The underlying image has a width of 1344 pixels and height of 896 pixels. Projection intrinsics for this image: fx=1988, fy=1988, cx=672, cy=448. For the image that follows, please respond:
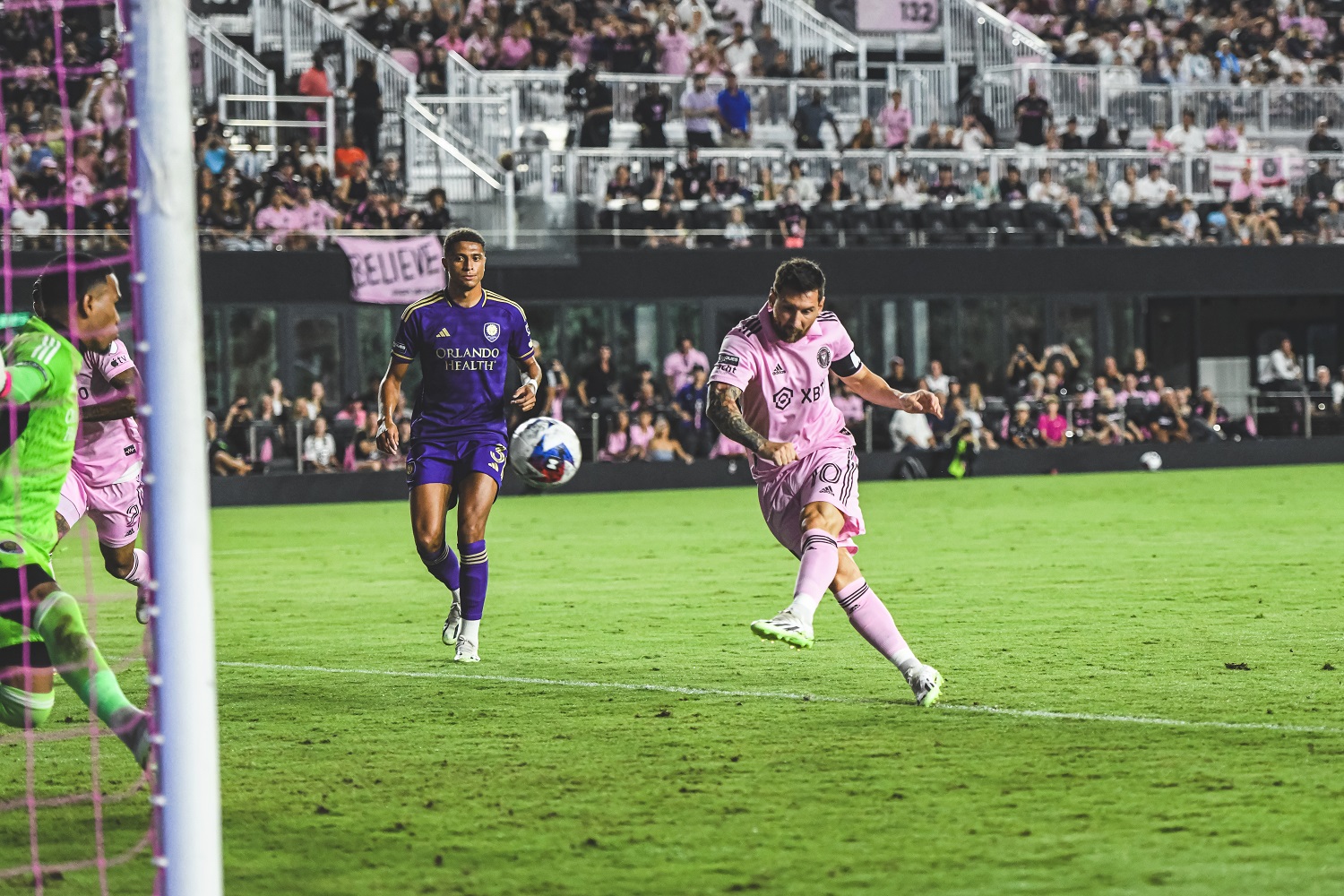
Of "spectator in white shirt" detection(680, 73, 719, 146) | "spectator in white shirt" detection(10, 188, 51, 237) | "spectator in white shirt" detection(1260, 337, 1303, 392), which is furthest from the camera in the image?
"spectator in white shirt" detection(1260, 337, 1303, 392)

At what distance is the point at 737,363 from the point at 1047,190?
959 inches

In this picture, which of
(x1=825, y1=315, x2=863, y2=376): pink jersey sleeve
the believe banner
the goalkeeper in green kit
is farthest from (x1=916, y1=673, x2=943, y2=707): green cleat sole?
the believe banner

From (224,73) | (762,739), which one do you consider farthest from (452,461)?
(224,73)

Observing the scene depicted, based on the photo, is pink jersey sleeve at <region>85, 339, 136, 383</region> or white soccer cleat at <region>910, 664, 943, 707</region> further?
pink jersey sleeve at <region>85, 339, 136, 383</region>

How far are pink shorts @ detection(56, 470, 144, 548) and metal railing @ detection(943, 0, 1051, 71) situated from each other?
27149 millimetres

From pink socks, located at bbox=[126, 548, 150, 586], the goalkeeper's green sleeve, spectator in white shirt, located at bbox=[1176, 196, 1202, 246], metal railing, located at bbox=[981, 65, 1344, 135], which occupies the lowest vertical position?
pink socks, located at bbox=[126, 548, 150, 586]

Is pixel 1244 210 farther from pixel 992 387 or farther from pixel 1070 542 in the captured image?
pixel 1070 542

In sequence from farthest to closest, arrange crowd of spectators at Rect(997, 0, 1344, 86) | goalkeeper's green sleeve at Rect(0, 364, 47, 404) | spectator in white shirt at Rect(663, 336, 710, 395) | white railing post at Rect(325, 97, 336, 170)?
crowd of spectators at Rect(997, 0, 1344, 86) < spectator in white shirt at Rect(663, 336, 710, 395) < white railing post at Rect(325, 97, 336, 170) < goalkeeper's green sleeve at Rect(0, 364, 47, 404)

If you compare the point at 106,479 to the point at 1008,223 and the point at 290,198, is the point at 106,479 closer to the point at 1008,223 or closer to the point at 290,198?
the point at 290,198

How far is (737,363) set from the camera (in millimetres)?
8133

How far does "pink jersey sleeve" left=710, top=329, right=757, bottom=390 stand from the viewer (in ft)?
26.5

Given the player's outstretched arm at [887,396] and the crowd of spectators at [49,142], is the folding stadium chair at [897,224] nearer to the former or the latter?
the crowd of spectators at [49,142]

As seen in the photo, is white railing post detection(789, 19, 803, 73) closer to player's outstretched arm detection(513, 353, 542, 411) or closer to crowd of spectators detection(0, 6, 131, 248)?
crowd of spectators detection(0, 6, 131, 248)

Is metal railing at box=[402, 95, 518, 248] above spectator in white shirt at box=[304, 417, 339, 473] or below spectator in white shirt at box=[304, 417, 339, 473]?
above
